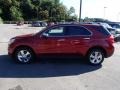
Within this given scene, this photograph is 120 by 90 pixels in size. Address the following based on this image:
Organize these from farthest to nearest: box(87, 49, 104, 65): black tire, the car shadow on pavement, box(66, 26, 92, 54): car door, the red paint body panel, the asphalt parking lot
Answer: box(87, 49, 104, 65): black tire, box(66, 26, 92, 54): car door, the red paint body panel, the car shadow on pavement, the asphalt parking lot

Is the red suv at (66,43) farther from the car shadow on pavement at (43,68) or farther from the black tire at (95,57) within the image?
the car shadow on pavement at (43,68)

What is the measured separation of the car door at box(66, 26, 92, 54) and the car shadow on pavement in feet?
2.23

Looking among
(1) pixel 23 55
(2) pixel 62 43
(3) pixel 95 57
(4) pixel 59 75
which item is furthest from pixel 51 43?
(4) pixel 59 75

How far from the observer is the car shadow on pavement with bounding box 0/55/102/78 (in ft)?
34.8

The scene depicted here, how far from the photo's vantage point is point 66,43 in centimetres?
1242

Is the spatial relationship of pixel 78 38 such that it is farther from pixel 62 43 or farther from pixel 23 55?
pixel 23 55

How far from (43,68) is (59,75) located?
4.23 feet

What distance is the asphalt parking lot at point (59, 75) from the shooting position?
9055 millimetres

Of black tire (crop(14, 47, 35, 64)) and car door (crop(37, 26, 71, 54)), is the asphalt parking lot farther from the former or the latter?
car door (crop(37, 26, 71, 54))

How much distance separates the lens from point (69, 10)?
458 ft

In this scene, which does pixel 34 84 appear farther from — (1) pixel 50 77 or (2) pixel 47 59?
(2) pixel 47 59

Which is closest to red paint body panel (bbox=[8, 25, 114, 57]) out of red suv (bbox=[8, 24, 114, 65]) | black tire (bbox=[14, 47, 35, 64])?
red suv (bbox=[8, 24, 114, 65])

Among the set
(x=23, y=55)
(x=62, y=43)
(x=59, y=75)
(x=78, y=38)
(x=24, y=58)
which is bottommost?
(x=59, y=75)

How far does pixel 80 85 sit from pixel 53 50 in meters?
3.47
